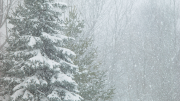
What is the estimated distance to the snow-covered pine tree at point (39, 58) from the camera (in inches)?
256

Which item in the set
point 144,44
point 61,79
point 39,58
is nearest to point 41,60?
point 39,58

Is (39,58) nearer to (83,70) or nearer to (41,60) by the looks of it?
(41,60)

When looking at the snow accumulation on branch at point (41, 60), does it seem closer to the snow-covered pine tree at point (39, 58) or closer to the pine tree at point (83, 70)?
the snow-covered pine tree at point (39, 58)

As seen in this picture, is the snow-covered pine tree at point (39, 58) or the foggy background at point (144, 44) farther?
the foggy background at point (144, 44)

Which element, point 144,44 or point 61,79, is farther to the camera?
point 144,44

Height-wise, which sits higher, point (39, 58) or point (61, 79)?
point (39, 58)

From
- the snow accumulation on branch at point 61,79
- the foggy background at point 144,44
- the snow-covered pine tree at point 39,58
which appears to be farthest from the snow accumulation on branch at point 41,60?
the foggy background at point 144,44

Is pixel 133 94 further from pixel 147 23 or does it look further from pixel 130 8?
pixel 130 8

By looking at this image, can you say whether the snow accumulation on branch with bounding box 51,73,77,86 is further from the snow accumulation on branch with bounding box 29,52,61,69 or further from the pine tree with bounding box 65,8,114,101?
the pine tree with bounding box 65,8,114,101

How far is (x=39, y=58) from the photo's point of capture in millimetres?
6367

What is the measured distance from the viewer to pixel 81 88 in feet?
32.8

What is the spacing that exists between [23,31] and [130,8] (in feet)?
55.3

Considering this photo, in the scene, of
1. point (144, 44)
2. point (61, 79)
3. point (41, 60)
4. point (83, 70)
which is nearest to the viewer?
point (41, 60)

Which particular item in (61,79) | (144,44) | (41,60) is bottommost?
(61,79)
